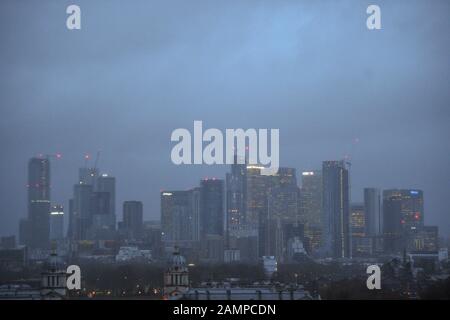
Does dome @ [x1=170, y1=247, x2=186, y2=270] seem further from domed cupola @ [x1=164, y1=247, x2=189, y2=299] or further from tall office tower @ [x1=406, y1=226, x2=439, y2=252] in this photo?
tall office tower @ [x1=406, y1=226, x2=439, y2=252]

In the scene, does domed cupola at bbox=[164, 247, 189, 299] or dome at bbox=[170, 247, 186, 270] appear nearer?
domed cupola at bbox=[164, 247, 189, 299]

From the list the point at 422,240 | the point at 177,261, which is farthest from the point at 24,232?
the point at 422,240

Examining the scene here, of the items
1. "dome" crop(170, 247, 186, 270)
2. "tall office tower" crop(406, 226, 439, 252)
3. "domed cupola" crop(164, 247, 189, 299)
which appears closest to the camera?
"domed cupola" crop(164, 247, 189, 299)

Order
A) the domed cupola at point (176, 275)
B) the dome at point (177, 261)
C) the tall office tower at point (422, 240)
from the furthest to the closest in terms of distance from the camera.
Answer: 1. the tall office tower at point (422, 240)
2. the dome at point (177, 261)
3. the domed cupola at point (176, 275)

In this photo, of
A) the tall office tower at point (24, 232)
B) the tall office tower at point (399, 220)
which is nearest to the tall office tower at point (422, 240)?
the tall office tower at point (399, 220)

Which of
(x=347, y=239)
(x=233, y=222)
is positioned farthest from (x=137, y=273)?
(x=347, y=239)

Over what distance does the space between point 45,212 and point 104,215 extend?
12.4 feet

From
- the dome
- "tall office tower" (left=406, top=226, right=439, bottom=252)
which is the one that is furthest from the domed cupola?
"tall office tower" (left=406, top=226, right=439, bottom=252)

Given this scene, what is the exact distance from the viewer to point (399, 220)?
29344 millimetres

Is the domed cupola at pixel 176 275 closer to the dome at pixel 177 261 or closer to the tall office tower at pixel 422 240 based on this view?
the dome at pixel 177 261

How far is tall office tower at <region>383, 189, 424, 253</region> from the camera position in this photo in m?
24.4

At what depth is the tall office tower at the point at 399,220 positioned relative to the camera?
24378 mm

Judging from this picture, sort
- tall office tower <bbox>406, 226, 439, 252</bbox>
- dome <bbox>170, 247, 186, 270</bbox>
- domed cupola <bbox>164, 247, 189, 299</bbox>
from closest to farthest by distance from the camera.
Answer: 1. domed cupola <bbox>164, 247, 189, 299</bbox>
2. dome <bbox>170, 247, 186, 270</bbox>
3. tall office tower <bbox>406, 226, 439, 252</bbox>
